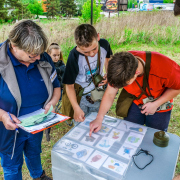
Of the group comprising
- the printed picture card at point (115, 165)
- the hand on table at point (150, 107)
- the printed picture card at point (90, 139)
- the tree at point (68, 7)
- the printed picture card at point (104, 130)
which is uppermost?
the tree at point (68, 7)

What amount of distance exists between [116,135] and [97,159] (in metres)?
0.30

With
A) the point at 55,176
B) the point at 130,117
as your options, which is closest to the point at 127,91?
the point at 130,117

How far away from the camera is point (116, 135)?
4.49ft

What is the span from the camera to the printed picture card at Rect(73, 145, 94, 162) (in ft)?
3.77

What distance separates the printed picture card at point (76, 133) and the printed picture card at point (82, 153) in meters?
0.12

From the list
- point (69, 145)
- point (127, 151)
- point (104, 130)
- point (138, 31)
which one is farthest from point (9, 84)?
point (138, 31)

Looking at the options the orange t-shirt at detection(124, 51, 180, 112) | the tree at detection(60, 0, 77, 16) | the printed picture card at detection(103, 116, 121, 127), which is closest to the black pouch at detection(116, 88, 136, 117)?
the printed picture card at detection(103, 116, 121, 127)

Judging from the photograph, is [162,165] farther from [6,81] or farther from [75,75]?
[6,81]

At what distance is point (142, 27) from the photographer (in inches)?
337

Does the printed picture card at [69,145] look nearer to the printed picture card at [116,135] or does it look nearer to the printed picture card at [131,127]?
the printed picture card at [116,135]

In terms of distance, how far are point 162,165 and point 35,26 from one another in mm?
1271

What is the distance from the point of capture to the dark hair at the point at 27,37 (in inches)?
44.2

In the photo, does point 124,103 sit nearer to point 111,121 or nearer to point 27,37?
point 111,121

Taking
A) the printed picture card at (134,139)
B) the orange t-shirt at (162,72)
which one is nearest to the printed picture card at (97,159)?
the printed picture card at (134,139)
